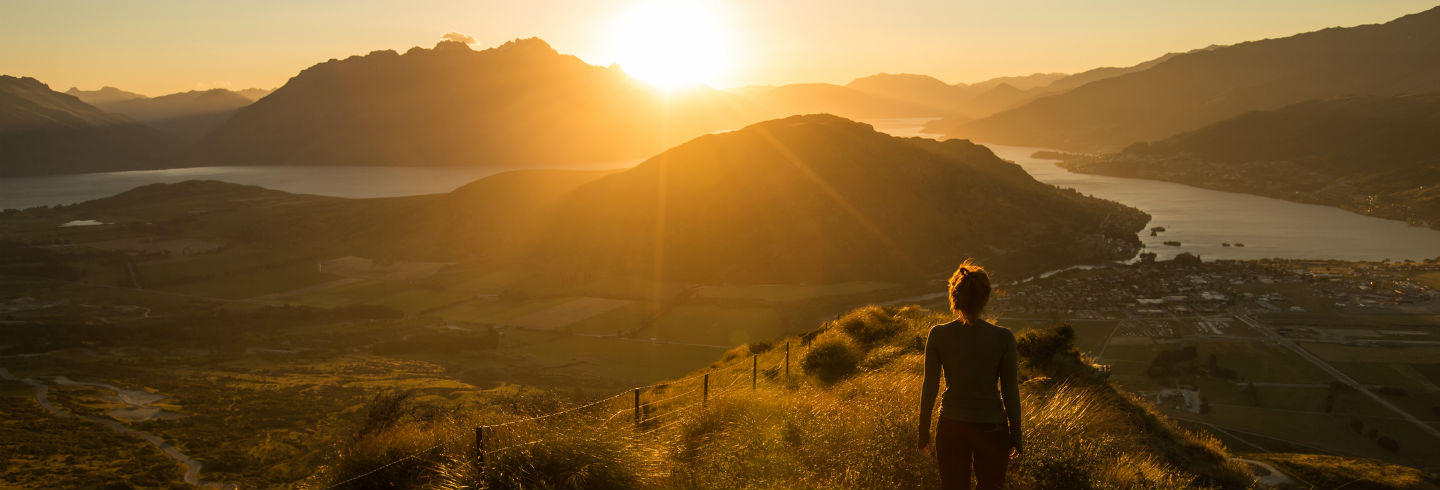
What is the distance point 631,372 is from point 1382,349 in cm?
5823

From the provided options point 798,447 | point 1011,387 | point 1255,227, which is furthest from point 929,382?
point 1255,227

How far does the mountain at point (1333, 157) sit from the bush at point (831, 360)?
6082 inches

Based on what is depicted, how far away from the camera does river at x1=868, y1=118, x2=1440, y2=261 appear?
10019 cm

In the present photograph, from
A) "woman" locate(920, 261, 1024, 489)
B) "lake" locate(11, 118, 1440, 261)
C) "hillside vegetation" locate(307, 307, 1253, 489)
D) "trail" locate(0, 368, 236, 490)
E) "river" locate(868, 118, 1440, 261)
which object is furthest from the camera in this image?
"lake" locate(11, 118, 1440, 261)

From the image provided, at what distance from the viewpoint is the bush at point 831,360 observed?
16.2m

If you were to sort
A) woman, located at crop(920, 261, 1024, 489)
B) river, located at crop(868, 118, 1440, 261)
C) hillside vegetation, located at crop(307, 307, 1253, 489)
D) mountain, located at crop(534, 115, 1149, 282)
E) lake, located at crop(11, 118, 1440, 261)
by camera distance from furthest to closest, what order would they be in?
lake, located at crop(11, 118, 1440, 261)
river, located at crop(868, 118, 1440, 261)
mountain, located at crop(534, 115, 1149, 282)
hillside vegetation, located at crop(307, 307, 1253, 489)
woman, located at crop(920, 261, 1024, 489)

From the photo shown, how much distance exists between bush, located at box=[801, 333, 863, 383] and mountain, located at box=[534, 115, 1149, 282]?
226ft

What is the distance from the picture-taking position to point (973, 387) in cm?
560

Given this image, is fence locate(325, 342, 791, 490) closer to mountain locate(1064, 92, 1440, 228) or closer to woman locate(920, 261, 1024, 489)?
woman locate(920, 261, 1024, 489)

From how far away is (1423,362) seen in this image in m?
52.5

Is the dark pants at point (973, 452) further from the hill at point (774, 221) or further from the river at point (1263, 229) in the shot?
the river at point (1263, 229)

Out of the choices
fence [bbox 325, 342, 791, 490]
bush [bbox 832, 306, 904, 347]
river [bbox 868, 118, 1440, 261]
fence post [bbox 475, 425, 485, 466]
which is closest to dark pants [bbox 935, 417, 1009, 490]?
fence [bbox 325, 342, 791, 490]

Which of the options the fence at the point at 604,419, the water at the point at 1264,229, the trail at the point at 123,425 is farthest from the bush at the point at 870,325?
the water at the point at 1264,229

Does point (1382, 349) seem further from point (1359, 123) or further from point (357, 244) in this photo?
point (1359, 123)
